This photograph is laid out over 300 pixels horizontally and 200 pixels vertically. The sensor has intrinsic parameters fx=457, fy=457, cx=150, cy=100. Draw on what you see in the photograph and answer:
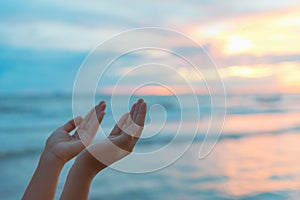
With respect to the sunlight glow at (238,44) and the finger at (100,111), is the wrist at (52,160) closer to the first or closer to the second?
the finger at (100,111)

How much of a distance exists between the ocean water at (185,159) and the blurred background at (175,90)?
0.01 m

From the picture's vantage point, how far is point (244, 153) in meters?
3.51

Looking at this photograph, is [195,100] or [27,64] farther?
[27,64]

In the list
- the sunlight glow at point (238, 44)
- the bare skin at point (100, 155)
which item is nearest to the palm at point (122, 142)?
the bare skin at point (100, 155)

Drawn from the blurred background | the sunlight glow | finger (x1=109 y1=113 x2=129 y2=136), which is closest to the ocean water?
the blurred background

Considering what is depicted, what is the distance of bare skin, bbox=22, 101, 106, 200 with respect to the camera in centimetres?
119

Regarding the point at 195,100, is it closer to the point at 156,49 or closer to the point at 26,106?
the point at 156,49

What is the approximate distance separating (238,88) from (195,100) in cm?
637

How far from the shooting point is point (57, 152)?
48.3 inches

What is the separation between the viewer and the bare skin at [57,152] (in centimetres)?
119

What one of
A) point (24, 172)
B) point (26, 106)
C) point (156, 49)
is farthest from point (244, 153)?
point (26, 106)

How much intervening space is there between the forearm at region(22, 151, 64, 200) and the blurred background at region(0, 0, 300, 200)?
196mm

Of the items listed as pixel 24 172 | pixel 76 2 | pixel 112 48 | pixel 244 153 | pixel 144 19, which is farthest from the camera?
pixel 76 2

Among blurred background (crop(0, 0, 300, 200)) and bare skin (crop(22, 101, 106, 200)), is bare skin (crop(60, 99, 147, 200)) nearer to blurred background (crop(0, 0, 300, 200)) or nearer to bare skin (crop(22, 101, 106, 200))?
bare skin (crop(22, 101, 106, 200))
